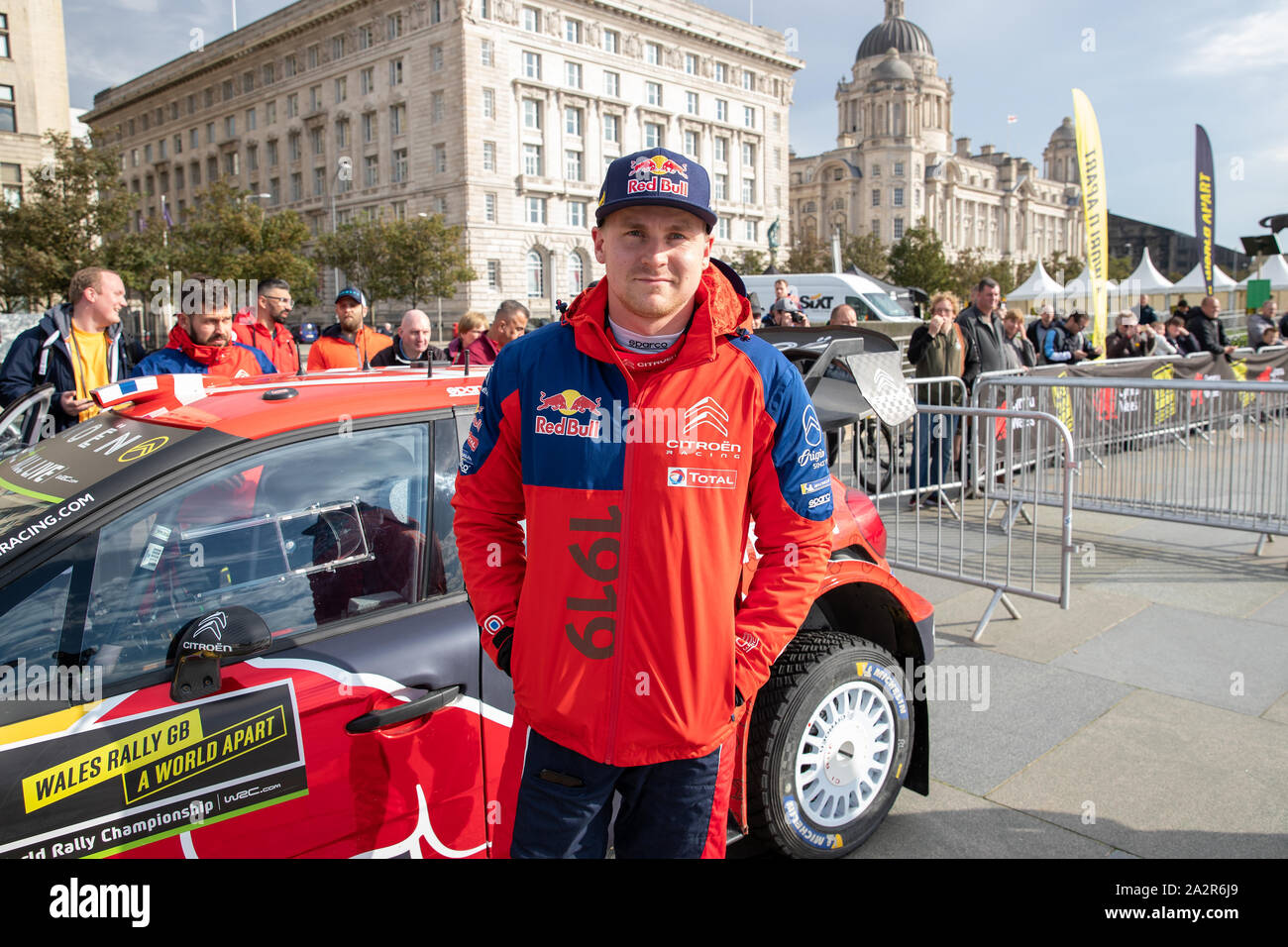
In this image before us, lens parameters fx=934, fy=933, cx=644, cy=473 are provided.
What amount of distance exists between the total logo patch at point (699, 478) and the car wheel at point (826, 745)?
40.7 inches

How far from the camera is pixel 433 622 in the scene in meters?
2.41

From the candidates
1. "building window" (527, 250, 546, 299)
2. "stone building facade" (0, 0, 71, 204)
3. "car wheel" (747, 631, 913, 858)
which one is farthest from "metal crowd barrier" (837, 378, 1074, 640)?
"stone building facade" (0, 0, 71, 204)

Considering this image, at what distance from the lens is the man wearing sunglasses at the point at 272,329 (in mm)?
7176

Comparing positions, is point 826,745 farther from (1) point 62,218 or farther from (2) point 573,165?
(2) point 573,165

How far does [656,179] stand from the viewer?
1933 millimetres

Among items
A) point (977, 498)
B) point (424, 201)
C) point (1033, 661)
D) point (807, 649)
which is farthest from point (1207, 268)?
point (424, 201)

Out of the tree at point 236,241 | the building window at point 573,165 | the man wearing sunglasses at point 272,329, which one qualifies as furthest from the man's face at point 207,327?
the building window at point 573,165

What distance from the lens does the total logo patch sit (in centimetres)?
192

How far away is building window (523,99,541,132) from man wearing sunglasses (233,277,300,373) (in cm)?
6363

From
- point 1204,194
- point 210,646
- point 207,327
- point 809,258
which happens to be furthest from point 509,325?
point 809,258

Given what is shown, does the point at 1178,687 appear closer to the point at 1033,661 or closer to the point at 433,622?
the point at 1033,661

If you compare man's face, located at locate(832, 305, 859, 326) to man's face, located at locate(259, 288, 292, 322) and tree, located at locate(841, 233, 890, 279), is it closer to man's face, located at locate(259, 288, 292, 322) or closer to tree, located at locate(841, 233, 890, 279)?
man's face, located at locate(259, 288, 292, 322)

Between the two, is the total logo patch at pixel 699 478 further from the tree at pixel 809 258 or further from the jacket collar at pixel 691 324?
the tree at pixel 809 258
